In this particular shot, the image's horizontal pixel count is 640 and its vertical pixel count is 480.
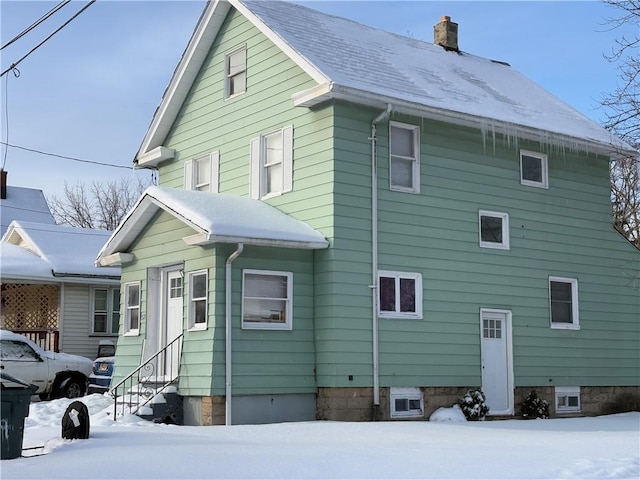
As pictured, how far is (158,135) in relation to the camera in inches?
849

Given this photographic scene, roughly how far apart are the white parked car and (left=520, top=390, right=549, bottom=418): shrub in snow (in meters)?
10.9

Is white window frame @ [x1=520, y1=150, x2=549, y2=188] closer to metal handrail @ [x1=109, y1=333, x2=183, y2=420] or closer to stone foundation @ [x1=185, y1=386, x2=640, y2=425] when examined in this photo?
stone foundation @ [x1=185, y1=386, x2=640, y2=425]

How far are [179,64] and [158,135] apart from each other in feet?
6.83

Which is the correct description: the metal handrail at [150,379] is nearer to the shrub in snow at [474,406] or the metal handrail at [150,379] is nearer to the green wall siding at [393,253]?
the green wall siding at [393,253]

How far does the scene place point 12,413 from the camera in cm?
983

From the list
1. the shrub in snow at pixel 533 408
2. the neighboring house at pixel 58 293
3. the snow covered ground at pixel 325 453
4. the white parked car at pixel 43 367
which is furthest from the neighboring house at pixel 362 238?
the neighboring house at pixel 58 293

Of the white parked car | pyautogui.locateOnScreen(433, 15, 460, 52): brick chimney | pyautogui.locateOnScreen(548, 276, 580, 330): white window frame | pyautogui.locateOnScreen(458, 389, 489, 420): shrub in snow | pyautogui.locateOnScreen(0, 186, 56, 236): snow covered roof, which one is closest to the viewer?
pyautogui.locateOnScreen(458, 389, 489, 420): shrub in snow

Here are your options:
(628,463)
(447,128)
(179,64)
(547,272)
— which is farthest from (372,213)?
(628,463)

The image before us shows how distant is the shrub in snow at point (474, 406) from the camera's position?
17266 mm

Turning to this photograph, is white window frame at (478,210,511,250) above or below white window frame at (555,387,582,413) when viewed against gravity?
above

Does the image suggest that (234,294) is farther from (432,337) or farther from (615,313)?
(615,313)

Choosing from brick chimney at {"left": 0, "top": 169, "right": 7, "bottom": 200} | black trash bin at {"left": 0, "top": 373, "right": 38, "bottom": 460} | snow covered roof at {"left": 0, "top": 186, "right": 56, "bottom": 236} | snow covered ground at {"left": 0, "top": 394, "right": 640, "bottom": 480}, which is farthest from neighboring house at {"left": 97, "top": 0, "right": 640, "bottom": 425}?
brick chimney at {"left": 0, "top": 169, "right": 7, "bottom": 200}

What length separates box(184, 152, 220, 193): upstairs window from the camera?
19828 mm

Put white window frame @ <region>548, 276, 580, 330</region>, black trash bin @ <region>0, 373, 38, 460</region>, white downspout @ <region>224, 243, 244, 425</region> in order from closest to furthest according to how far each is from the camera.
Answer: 1. black trash bin @ <region>0, 373, 38, 460</region>
2. white downspout @ <region>224, 243, 244, 425</region>
3. white window frame @ <region>548, 276, 580, 330</region>
